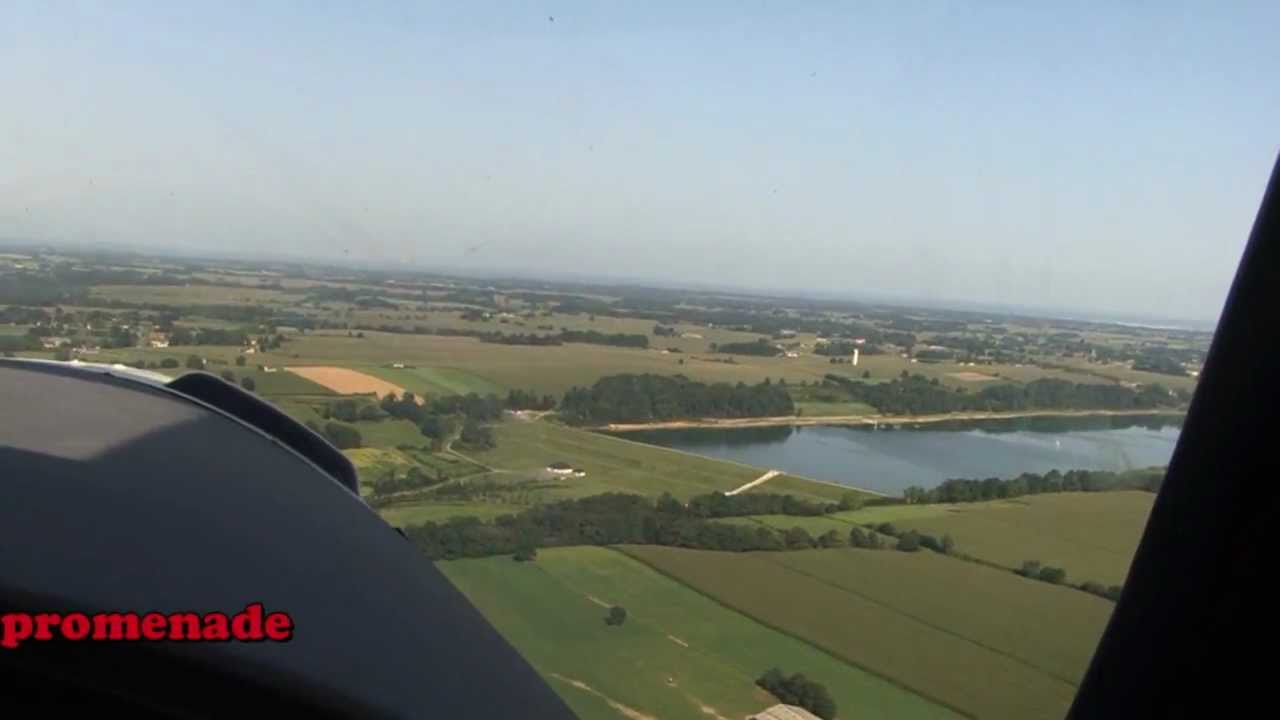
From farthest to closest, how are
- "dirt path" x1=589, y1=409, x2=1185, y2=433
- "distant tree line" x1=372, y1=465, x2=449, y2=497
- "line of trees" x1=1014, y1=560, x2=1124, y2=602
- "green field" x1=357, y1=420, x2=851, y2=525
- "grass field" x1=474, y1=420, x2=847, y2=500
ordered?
"dirt path" x1=589, y1=409, x2=1185, y2=433, "grass field" x1=474, y1=420, x2=847, y2=500, "green field" x1=357, y1=420, x2=851, y2=525, "distant tree line" x1=372, y1=465, x2=449, y2=497, "line of trees" x1=1014, y1=560, x2=1124, y2=602


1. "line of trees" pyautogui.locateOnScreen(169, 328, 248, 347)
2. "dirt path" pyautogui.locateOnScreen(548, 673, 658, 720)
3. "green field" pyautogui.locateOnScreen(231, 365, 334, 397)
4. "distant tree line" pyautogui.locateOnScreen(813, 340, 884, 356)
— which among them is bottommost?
"dirt path" pyautogui.locateOnScreen(548, 673, 658, 720)

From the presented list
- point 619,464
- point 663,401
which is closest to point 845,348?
point 663,401

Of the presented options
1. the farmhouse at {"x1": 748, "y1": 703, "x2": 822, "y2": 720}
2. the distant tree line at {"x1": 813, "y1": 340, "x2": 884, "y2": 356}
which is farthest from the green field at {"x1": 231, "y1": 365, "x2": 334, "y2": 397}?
the distant tree line at {"x1": 813, "y1": 340, "x2": 884, "y2": 356}

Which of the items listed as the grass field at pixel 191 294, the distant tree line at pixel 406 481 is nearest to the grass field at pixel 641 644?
the distant tree line at pixel 406 481

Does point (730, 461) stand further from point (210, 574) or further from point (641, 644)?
point (210, 574)

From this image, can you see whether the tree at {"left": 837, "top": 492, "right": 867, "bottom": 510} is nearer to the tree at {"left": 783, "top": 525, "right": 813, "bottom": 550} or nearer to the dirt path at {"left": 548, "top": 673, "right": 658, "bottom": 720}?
the tree at {"left": 783, "top": 525, "right": 813, "bottom": 550}

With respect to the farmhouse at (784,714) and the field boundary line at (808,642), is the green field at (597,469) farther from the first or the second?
the farmhouse at (784,714)
